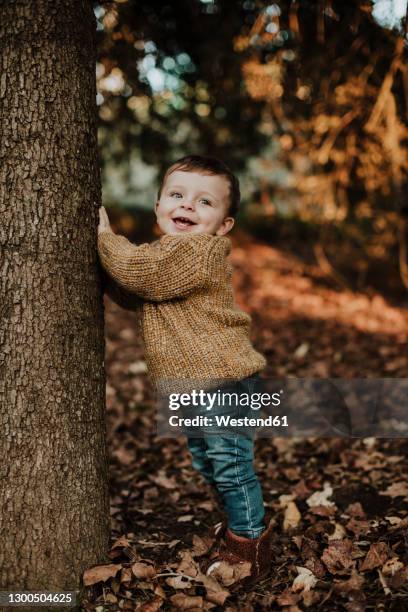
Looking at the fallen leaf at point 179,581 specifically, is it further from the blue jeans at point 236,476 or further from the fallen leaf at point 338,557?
the fallen leaf at point 338,557

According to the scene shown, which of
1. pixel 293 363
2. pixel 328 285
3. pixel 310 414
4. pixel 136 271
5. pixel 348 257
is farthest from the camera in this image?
pixel 348 257

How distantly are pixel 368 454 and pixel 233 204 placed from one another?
2.22 meters

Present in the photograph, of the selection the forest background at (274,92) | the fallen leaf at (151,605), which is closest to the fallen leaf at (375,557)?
the fallen leaf at (151,605)

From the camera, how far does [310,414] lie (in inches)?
197

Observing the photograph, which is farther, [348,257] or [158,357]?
[348,257]

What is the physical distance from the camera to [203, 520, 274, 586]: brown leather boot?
103 inches

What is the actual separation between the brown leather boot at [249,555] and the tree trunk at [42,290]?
0.61 metres

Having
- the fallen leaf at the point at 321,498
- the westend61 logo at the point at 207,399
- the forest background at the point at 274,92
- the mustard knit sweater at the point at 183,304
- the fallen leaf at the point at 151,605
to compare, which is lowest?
the fallen leaf at the point at 151,605

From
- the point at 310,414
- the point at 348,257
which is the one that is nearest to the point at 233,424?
the point at 310,414

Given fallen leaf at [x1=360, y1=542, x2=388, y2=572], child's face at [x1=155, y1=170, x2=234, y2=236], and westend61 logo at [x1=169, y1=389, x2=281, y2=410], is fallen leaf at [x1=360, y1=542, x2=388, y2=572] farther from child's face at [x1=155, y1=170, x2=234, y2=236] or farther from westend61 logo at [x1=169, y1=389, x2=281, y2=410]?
child's face at [x1=155, y1=170, x2=234, y2=236]

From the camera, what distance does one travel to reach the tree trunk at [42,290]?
7.72 ft

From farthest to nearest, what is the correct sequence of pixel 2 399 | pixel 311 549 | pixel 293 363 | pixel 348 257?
pixel 348 257
pixel 293 363
pixel 311 549
pixel 2 399

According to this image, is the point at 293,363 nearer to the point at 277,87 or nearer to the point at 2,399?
the point at 277,87

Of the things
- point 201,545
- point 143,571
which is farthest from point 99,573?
point 201,545
